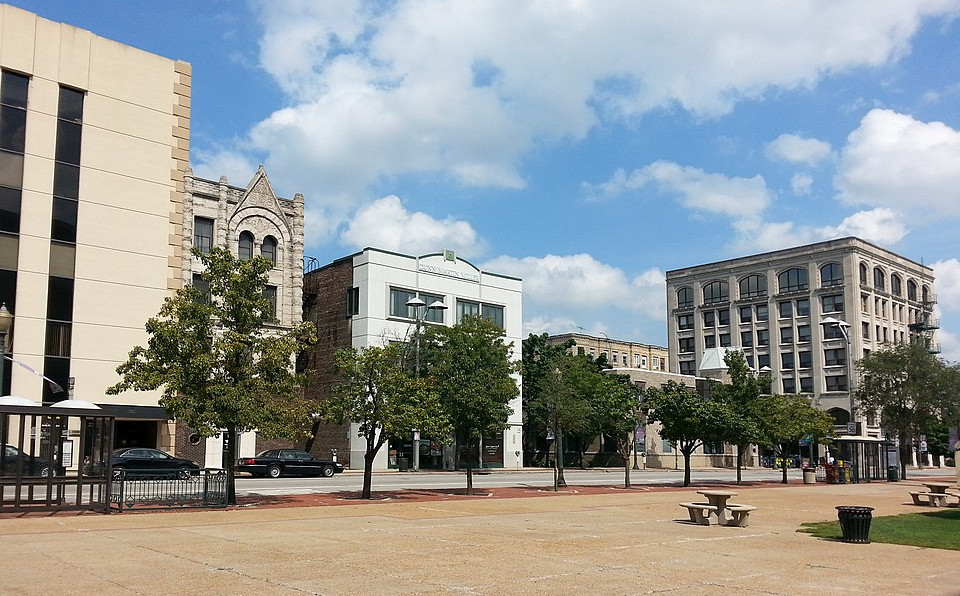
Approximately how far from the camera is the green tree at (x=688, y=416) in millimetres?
39062

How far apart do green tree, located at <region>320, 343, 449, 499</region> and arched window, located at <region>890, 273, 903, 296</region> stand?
86.5 metres

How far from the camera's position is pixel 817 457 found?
82.8m

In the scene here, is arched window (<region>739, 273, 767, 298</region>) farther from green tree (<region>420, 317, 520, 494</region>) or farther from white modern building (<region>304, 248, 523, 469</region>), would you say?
green tree (<region>420, 317, 520, 494</region>)

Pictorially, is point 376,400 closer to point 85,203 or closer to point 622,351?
point 85,203

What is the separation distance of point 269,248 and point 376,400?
90.7 ft

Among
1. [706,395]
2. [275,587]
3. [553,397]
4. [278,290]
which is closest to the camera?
[275,587]

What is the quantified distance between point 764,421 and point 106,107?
36.2 metres

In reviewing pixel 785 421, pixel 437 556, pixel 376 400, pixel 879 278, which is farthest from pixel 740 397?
pixel 879 278

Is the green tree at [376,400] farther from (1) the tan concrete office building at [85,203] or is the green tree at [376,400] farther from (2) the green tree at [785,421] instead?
(2) the green tree at [785,421]

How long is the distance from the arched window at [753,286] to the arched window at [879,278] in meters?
11.7

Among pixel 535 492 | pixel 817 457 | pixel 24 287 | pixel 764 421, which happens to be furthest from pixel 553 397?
pixel 817 457

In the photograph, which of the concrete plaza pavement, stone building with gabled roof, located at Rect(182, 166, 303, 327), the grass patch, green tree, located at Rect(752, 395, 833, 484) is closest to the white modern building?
stone building with gabled roof, located at Rect(182, 166, 303, 327)

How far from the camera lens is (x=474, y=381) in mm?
32281

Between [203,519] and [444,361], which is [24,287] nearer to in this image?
[444,361]
